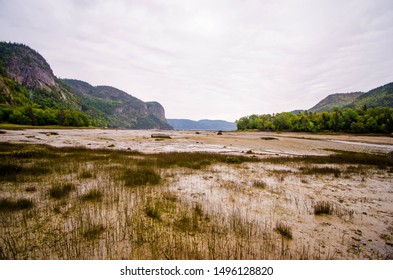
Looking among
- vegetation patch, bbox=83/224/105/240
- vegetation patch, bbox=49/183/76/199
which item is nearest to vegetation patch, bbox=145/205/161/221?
vegetation patch, bbox=83/224/105/240

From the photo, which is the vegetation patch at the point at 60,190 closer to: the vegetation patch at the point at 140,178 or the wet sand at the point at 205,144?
the vegetation patch at the point at 140,178

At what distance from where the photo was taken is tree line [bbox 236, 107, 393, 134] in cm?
7688

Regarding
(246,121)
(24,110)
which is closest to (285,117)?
(246,121)

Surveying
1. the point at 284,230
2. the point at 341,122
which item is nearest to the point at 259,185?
the point at 284,230

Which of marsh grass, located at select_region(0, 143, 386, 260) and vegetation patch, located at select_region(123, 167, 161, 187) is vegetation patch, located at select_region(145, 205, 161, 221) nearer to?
marsh grass, located at select_region(0, 143, 386, 260)

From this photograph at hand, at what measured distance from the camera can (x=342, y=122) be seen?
86.9 meters

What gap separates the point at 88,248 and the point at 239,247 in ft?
10.3

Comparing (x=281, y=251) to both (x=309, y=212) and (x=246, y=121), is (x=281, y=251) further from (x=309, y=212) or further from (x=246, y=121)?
(x=246, y=121)

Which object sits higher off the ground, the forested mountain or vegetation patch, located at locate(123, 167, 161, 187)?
the forested mountain

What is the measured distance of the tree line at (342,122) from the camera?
7688 centimetres

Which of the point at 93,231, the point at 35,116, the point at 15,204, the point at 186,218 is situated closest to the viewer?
the point at 93,231

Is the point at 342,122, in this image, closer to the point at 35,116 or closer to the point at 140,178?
the point at 140,178

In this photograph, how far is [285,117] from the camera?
116m

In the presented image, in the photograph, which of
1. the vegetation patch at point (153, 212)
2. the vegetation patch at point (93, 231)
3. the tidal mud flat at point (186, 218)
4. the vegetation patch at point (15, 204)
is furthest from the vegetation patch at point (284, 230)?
the vegetation patch at point (15, 204)
